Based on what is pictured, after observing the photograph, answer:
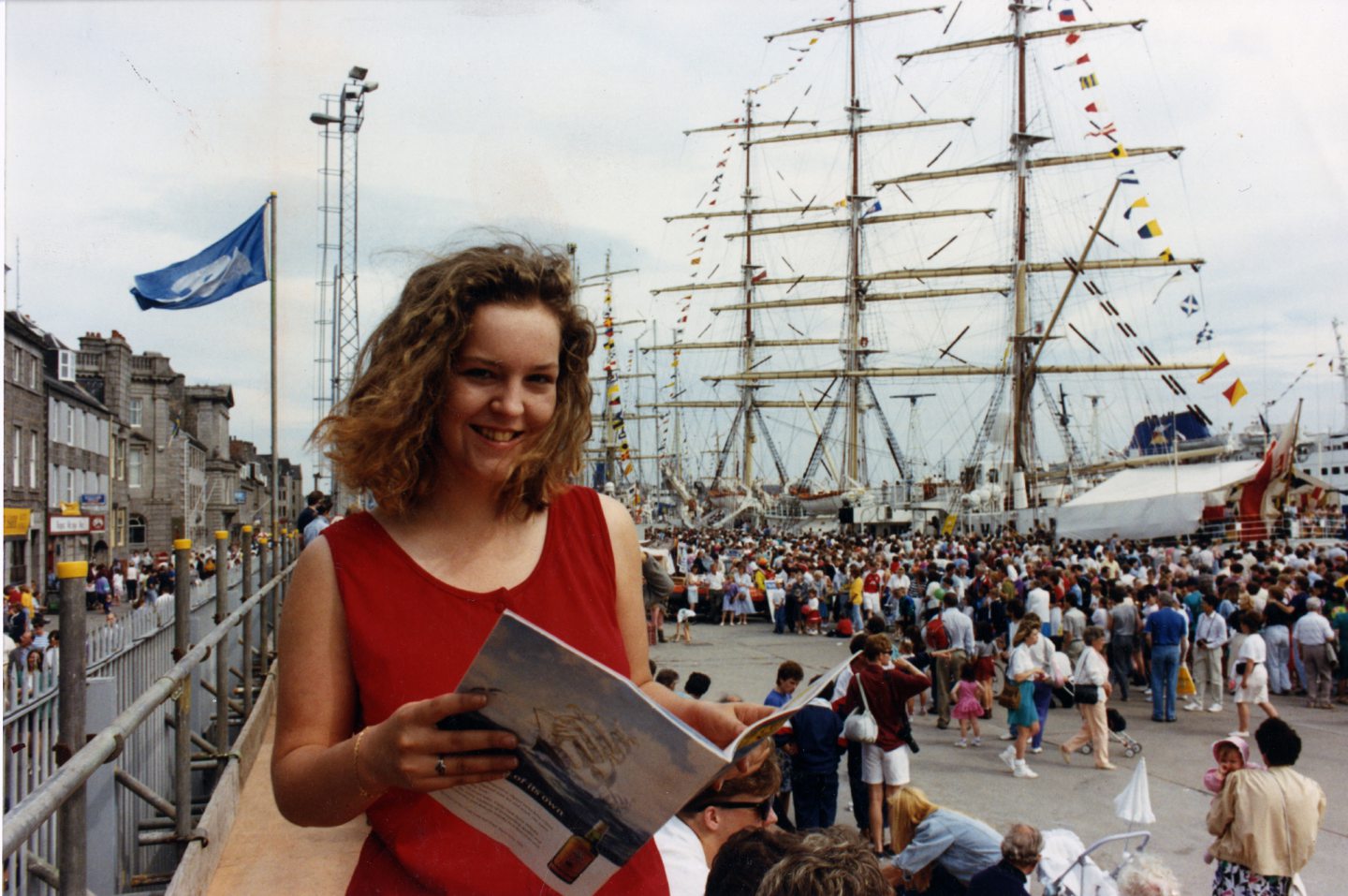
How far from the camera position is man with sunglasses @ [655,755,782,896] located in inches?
136

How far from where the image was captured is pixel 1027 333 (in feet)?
159

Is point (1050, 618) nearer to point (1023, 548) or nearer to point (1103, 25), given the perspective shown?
point (1023, 548)

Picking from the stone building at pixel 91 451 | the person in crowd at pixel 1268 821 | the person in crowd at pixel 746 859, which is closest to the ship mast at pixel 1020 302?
the stone building at pixel 91 451

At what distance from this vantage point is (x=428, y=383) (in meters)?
1.61

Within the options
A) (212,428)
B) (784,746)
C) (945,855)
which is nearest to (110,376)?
(212,428)

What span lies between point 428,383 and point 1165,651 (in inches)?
482

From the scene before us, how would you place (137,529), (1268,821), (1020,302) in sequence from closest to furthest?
(1268,821)
(137,529)
(1020,302)

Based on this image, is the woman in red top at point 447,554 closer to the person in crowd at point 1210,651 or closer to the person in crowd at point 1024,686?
the person in crowd at point 1024,686

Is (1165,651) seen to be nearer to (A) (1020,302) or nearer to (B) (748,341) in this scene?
(A) (1020,302)

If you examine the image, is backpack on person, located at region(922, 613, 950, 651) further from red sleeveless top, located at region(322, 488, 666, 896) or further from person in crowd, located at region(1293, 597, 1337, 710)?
red sleeveless top, located at region(322, 488, 666, 896)

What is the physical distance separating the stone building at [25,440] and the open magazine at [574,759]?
19.1 meters

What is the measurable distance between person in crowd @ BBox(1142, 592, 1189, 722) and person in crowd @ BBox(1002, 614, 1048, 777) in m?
2.26

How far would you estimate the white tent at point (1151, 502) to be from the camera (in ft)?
91.5

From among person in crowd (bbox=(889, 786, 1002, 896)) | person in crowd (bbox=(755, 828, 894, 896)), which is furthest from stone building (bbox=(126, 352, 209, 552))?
person in crowd (bbox=(755, 828, 894, 896))
